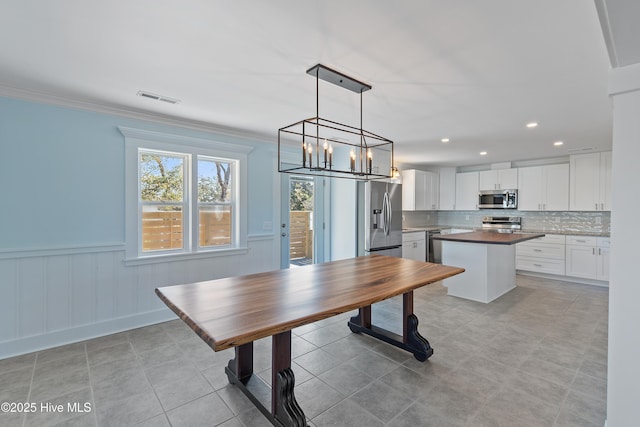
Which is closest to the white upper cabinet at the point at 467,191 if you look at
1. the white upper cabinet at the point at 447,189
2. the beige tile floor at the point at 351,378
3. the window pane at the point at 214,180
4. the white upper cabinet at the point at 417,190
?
the white upper cabinet at the point at 447,189

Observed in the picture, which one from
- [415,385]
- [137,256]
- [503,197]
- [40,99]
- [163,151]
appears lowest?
[415,385]

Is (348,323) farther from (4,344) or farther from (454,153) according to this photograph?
(454,153)

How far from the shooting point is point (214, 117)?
11.2 ft

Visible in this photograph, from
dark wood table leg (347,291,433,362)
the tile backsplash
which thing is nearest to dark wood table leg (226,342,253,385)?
dark wood table leg (347,291,433,362)

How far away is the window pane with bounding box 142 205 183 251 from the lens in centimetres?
347

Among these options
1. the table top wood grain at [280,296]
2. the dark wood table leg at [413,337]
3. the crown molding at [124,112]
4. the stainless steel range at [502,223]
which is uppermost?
the crown molding at [124,112]

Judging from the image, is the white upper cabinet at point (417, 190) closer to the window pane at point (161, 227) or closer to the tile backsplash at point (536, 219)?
the tile backsplash at point (536, 219)

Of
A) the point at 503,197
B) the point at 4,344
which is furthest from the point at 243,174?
the point at 503,197

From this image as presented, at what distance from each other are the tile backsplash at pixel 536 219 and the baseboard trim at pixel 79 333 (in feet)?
17.6

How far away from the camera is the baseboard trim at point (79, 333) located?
2660 mm

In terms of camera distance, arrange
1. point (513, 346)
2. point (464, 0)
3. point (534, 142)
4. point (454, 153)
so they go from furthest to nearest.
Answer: point (454, 153), point (534, 142), point (513, 346), point (464, 0)

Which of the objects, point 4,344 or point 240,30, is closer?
point 240,30

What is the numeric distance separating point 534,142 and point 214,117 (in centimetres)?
469

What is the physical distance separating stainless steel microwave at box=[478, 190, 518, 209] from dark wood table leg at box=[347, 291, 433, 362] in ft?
15.4
